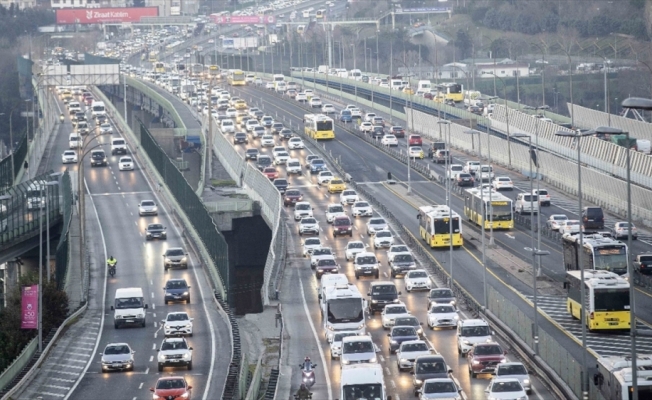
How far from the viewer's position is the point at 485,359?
48688mm

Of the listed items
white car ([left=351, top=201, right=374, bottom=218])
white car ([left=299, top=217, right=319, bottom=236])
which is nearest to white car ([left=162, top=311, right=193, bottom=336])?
white car ([left=299, top=217, right=319, bottom=236])

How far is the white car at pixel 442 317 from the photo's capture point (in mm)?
58281

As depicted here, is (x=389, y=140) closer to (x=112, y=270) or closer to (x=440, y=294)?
(x=112, y=270)

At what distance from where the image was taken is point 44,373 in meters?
54.6

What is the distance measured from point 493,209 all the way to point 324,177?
2613 centimetres

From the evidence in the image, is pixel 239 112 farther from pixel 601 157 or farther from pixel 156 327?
pixel 156 327

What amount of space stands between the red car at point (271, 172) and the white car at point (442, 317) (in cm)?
5247

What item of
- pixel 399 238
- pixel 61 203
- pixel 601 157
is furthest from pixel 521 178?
pixel 61 203

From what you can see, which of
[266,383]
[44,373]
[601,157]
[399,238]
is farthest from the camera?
[601,157]

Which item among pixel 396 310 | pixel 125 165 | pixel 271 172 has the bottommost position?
pixel 396 310

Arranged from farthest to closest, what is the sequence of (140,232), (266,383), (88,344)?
1. (140,232)
2. (88,344)
3. (266,383)

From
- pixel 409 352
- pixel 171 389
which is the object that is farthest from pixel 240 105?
pixel 171 389

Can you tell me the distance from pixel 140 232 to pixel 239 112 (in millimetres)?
70254

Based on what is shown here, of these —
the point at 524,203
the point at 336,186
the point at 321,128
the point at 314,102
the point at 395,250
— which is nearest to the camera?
the point at 395,250
